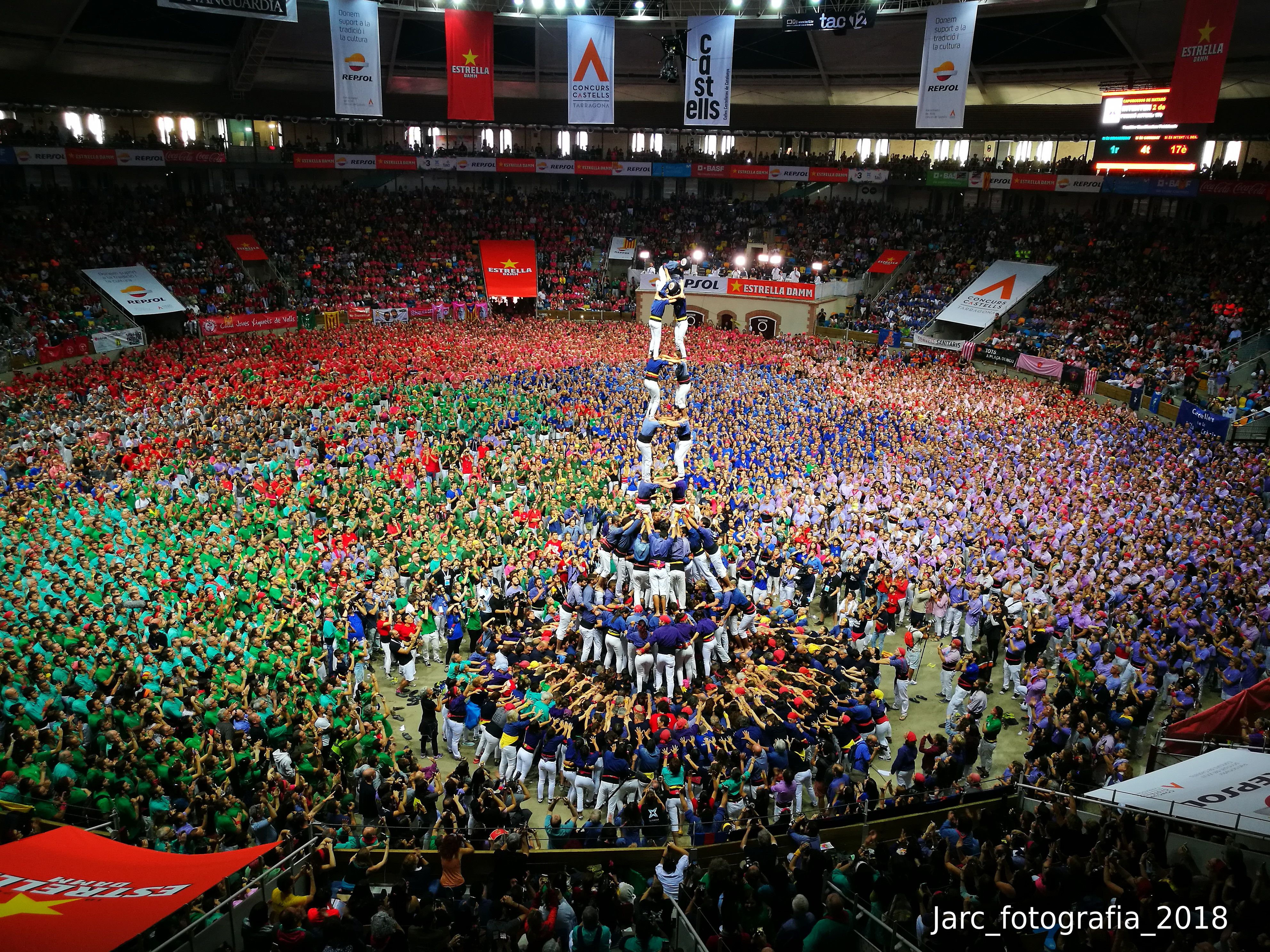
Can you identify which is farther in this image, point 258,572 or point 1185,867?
point 258,572

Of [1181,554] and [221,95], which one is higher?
[221,95]

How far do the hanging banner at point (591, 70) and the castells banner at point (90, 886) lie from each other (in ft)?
105

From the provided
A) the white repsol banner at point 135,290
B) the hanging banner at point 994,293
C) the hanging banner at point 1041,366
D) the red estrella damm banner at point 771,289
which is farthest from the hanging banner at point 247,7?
the hanging banner at point 994,293

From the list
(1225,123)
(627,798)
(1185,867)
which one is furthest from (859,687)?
(1225,123)

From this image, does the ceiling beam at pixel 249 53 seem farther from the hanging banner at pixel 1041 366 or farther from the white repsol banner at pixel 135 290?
the hanging banner at pixel 1041 366

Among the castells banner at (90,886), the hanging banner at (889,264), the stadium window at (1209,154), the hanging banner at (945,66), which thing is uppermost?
the hanging banner at (945,66)

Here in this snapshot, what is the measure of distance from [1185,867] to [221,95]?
52464mm

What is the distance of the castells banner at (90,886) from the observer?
6676 millimetres

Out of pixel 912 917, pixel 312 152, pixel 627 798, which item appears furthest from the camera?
pixel 312 152

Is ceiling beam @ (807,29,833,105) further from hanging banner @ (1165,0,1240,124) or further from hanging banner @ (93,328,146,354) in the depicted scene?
hanging banner @ (93,328,146,354)

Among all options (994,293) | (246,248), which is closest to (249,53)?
(246,248)

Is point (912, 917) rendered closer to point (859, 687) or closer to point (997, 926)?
point (997, 926)

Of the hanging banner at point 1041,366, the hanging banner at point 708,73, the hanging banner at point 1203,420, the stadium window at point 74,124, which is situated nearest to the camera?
the hanging banner at point 1203,420

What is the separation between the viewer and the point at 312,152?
48.7m
